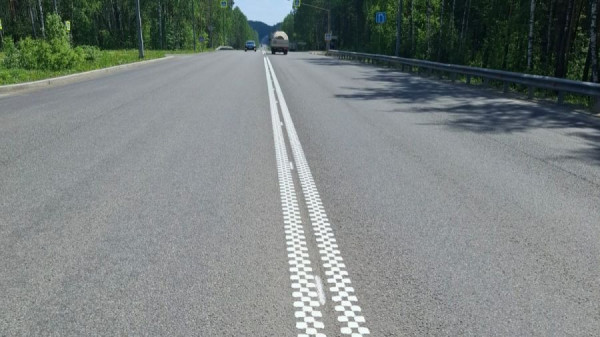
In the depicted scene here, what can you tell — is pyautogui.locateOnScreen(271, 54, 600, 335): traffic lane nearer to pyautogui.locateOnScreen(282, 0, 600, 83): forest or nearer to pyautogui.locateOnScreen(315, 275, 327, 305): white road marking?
pyautogui.locateOnScreen(315, 275, 327, 305): white road marking

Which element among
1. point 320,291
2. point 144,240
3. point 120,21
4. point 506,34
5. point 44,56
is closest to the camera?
point 320,291

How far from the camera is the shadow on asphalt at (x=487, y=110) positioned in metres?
9.67

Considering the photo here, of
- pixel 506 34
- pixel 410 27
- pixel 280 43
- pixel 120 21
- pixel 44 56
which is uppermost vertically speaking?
pixel 120 21

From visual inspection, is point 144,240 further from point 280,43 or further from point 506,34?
point 280,43

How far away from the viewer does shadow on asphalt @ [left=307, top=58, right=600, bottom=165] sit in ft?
31.7

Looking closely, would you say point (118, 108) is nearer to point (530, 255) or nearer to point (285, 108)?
point (285, 108)

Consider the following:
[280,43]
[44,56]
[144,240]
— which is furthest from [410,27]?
[144,240]

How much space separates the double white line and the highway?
2 centimetres

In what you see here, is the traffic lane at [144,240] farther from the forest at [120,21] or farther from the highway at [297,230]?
the forest at [120,21]

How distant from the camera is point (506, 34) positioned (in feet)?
97.9

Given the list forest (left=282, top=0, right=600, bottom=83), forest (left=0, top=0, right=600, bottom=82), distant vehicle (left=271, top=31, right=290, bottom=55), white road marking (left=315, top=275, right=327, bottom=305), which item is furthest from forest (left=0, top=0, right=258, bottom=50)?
white road marking (left=315, top=275, right=327, bottom=305)

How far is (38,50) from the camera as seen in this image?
922 inches

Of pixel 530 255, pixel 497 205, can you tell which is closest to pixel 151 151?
pixel 497 205

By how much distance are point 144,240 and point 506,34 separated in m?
30.3
